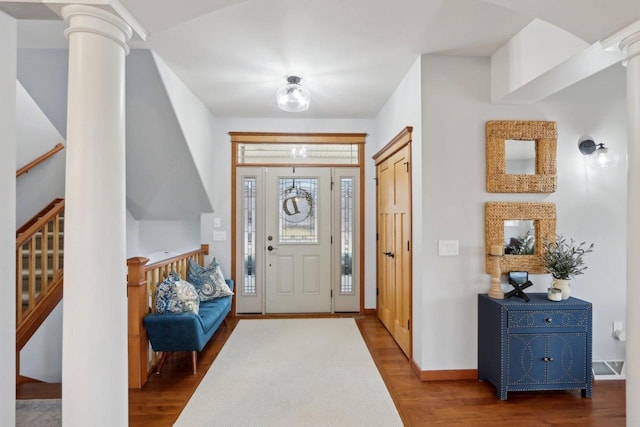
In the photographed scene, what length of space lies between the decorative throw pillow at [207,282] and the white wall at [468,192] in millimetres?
2177

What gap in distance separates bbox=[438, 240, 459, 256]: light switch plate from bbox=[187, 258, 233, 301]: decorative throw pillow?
93.4 inches

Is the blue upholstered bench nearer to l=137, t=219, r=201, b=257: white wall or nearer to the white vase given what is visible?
l=137, t=219, r=201, b=257: white wall

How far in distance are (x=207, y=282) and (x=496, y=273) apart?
9.32 ft

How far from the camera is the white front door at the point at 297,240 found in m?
4.59

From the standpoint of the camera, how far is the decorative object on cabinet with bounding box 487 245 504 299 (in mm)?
2649

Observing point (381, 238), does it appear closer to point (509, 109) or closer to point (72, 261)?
point (509, 109)

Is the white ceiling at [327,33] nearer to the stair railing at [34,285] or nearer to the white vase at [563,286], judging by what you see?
the stair railing at [34,285]

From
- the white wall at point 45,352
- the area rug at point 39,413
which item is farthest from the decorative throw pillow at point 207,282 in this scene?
the white wall at point 45,352

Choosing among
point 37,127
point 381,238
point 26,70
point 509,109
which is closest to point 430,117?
point 509,109

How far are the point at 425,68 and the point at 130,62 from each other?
2.38m

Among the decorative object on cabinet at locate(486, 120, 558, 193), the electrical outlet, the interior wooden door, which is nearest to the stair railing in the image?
the interior wooden door

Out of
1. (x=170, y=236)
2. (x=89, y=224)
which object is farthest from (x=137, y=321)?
(x=170, y=236)

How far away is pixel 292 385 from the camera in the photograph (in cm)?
270

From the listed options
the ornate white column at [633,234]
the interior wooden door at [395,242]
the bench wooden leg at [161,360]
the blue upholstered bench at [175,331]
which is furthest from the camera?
the interior wooden door at [395,242]
